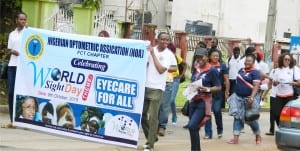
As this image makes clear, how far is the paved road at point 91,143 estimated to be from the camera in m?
9.70

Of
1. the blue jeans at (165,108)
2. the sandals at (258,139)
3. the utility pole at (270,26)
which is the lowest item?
the sandals at (258,139)

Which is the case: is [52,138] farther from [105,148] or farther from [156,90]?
[156,90]

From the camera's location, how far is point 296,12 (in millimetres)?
46281

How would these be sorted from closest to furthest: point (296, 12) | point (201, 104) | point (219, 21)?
point (201, 104) < point (219, 21) < point (296, 12)

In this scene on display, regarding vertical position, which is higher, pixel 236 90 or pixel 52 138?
pixel 236 90

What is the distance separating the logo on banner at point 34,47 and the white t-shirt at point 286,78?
15.4 ft

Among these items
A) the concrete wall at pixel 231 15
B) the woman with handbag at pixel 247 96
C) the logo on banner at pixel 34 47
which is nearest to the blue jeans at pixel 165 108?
the woman with handbag at pixel 247 96

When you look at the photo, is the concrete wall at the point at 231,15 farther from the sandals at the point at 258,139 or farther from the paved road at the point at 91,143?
the sandals at the point at 258,139

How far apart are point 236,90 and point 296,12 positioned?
36.1 m

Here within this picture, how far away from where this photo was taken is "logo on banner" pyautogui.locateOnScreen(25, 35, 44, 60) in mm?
10383

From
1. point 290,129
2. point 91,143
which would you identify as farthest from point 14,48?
point 290,129

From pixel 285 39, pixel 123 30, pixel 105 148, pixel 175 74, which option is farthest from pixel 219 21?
pixel 105 148

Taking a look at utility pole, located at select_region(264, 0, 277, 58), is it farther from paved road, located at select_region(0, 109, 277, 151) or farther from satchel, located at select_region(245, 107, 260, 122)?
satchel, located at select_region(245, 107, 260, 122)

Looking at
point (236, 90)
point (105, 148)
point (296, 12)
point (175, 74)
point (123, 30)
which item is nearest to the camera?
point (105, 148)
